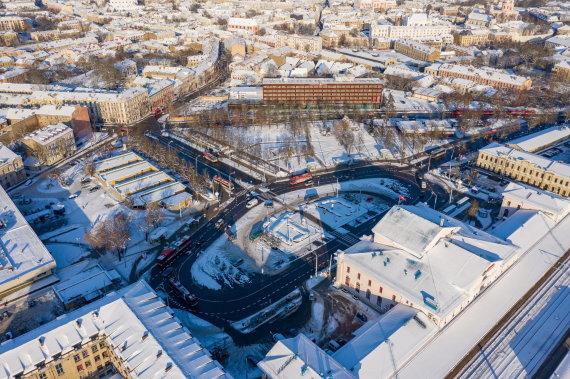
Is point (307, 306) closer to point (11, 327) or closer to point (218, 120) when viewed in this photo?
point (11, 327)

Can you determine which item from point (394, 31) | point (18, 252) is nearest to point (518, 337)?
point (18, 252)

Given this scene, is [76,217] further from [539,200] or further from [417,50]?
[417,50]

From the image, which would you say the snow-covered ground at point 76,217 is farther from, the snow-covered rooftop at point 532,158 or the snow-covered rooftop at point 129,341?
the snow-covered rooftop at point 532,158

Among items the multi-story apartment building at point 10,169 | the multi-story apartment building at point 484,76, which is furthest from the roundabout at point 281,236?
the multi-story apartment building at point 484,76

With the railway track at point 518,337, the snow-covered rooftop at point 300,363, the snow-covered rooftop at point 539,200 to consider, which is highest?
the snow-covered rooftop at point 539,200

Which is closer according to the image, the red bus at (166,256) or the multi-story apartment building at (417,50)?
the red bus at (166,256)

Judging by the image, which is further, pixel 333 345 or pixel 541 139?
pixel 541 139

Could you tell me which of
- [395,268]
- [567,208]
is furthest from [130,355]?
[567,208]
